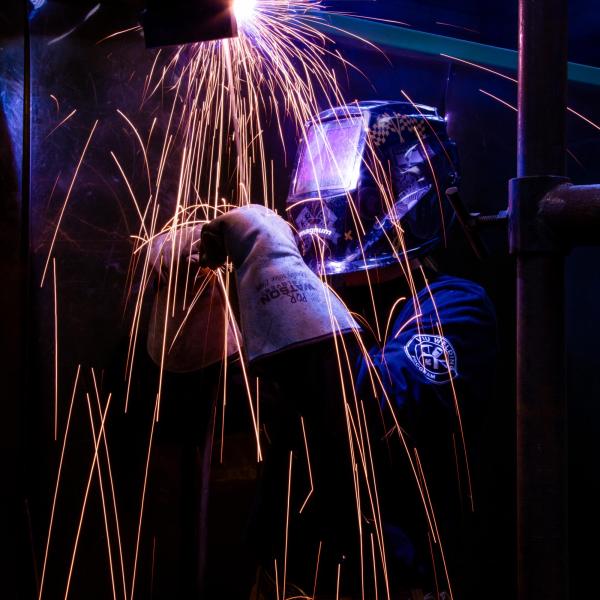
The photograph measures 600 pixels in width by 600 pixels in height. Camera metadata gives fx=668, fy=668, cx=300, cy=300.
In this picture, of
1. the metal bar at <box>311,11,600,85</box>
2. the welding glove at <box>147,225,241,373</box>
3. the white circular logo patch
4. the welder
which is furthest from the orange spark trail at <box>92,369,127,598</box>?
the metal bar at <box>311,11,600,85</box>

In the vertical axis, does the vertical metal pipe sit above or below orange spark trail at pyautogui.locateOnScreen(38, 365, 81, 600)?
above

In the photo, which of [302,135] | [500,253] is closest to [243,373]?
[302,135]

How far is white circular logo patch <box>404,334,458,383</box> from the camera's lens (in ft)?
5.49

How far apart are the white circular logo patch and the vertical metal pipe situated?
0.57m

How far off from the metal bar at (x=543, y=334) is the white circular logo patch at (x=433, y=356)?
563 millimetres

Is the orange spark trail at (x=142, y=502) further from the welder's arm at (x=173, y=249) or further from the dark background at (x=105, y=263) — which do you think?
the welder's arm at (x=173, y=249)

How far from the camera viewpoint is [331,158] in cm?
221

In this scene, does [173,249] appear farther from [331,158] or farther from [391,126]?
[391,126]

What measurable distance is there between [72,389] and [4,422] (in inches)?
9.2

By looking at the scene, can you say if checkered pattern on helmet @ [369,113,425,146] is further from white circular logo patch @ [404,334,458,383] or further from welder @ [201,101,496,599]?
white circular logo patch @ [404,334,458,383]

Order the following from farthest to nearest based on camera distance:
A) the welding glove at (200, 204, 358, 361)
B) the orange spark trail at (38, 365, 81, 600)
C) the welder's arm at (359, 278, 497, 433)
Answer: the orange spark trail at (38, 365, 81, 600) < the welder's arm at (359, 278, 497, 433) < the welding glove at (200, 204, 358, 361)

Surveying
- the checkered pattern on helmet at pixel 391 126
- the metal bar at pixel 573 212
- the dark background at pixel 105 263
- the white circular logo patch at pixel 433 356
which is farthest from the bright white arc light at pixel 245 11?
the metal bar at pixel 573 212

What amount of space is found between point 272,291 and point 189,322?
0.59m

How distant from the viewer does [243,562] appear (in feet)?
7.81
